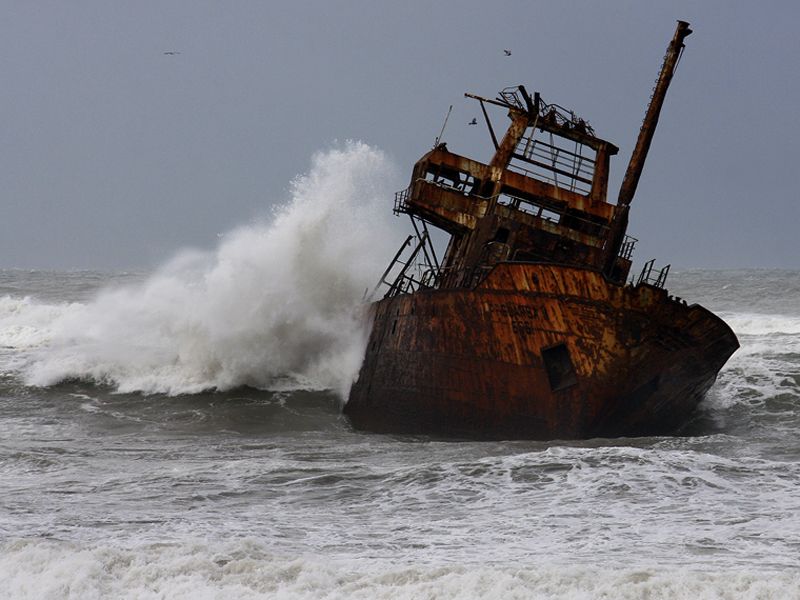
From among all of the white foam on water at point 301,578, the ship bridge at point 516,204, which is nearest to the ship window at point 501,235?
the ship bridge at point 516,204

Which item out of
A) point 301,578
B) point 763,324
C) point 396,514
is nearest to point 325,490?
point 396,514

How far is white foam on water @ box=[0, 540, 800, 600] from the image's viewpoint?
300 inches

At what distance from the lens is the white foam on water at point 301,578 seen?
7.61 m

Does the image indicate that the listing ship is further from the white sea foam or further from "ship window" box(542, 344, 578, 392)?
the white sea foam

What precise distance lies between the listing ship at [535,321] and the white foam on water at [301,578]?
6.41 metres

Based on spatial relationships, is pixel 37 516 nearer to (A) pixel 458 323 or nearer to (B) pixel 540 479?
(B) pixel 540 479

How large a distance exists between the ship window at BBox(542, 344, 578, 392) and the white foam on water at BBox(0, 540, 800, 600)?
20.7ft

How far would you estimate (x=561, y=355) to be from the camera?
1447 cm

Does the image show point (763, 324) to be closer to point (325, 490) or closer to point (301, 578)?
point (325, 490)

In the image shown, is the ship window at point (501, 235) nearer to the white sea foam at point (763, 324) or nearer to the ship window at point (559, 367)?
the ship window at point (559, 367)

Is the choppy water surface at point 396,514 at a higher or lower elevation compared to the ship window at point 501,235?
lower

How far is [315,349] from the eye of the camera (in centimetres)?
2409

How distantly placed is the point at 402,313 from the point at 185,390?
23.5ft

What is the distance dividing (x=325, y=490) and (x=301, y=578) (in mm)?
3478
